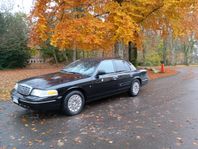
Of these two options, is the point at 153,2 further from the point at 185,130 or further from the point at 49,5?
the point at 185,130

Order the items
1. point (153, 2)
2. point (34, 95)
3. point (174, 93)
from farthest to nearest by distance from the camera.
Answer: point (153, 2), point (174, 93), point (34, 95)

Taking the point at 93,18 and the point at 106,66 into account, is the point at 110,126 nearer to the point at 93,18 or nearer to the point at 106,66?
the point at 106,66

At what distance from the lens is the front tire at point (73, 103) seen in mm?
6430

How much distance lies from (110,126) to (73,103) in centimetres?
141

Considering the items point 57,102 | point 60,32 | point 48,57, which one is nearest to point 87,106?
point 57,102

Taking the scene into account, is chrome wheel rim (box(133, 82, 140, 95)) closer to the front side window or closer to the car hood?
the front side window

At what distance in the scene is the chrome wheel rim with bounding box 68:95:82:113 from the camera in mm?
6539

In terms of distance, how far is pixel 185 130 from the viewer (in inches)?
216

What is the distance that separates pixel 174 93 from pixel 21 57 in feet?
49.9

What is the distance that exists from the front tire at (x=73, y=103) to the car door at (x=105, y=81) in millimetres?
595

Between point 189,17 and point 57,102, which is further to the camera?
point 189,17

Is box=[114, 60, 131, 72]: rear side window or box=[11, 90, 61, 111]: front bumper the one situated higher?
box=[114, 60, 131, 72]: rear side window

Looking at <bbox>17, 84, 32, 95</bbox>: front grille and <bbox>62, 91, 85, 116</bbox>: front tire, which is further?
<bbox>62, 91, 85, 116</bbox>: front tire

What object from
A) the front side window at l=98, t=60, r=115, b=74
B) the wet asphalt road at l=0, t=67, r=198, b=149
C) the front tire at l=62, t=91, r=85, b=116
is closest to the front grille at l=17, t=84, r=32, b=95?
the wet asphalt road at l=0, t=67, r=198, b=149
